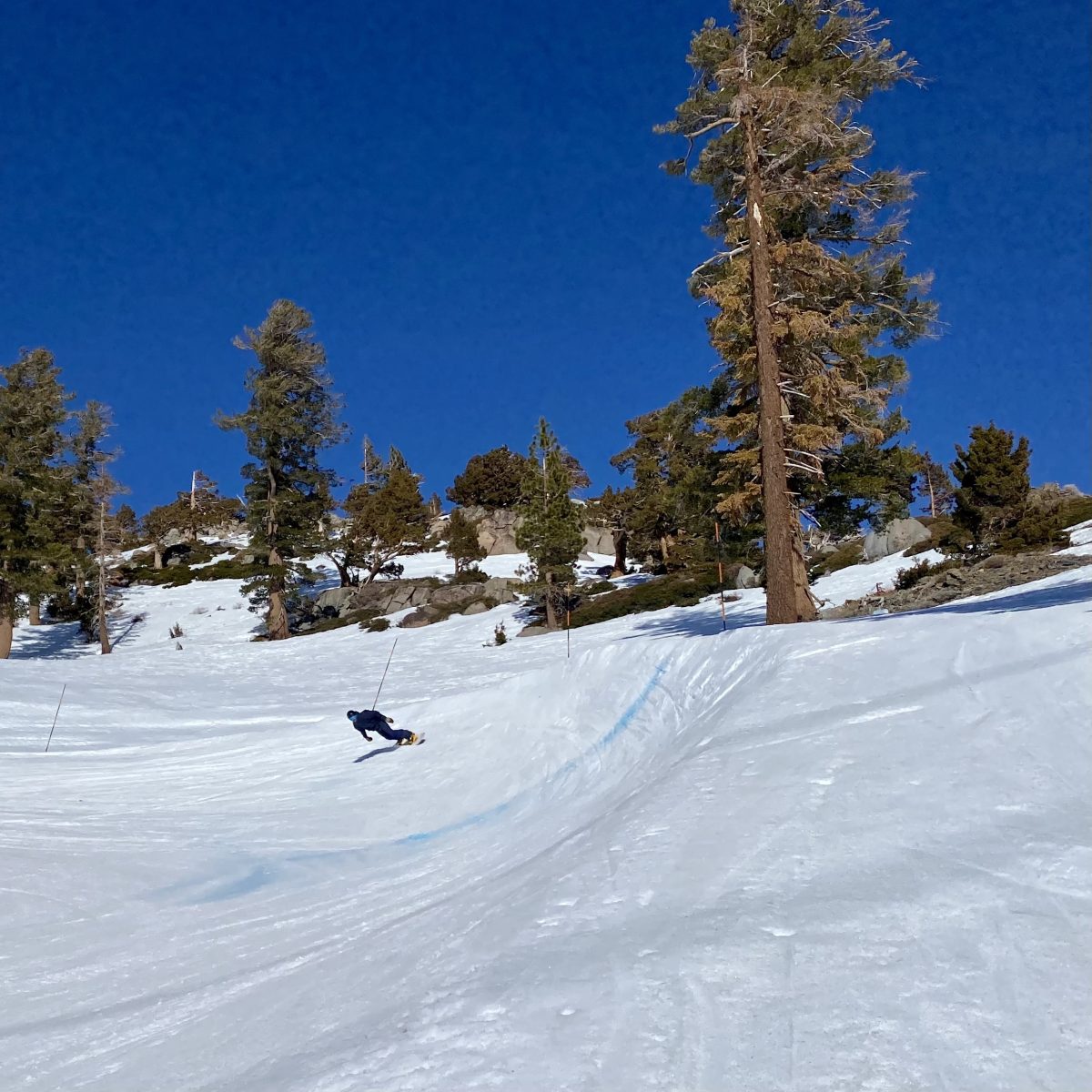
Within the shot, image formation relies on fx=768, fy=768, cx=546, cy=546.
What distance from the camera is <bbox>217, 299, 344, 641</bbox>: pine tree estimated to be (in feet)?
123

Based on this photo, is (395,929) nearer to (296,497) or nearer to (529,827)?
(529,827)

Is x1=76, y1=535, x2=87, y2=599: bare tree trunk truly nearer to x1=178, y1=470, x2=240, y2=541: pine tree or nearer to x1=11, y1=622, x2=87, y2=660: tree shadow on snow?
x1=11, y1=622, x2=87, y2=660: tree shadow on snow

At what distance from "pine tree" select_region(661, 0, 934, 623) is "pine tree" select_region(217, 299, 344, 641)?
2624 centimetres

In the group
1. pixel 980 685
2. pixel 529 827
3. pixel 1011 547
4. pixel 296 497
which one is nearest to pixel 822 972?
pixel 980 685

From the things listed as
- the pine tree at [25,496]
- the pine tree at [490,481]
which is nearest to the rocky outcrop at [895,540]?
the pine tree at [25,496]

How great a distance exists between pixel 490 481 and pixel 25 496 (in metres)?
42.9

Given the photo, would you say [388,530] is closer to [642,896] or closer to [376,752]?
[376,752]

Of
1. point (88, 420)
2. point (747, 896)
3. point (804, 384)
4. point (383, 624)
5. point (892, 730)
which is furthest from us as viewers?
point (88, 420)

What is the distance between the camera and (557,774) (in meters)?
9.85

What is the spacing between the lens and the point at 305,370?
4022 cm

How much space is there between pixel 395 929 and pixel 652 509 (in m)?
36.5

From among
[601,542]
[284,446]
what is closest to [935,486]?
[601,542]

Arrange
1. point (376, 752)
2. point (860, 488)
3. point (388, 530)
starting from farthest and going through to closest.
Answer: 1. point (388, 530)
2. point (860, 488)
3. point (376, 752)

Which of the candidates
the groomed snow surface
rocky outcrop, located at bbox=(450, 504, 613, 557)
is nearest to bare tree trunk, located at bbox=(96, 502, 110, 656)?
the groomed snow surface
